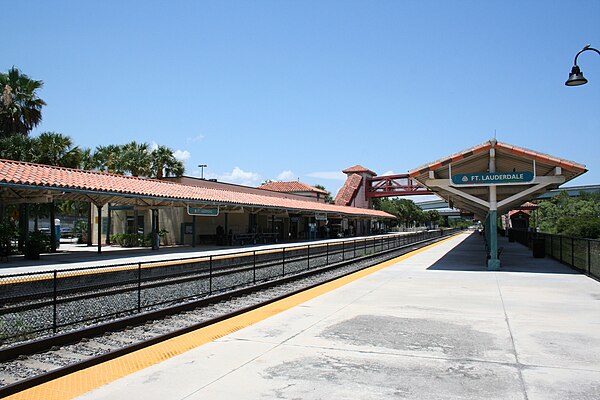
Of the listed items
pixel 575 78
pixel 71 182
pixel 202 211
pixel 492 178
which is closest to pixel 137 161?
pixel 202 211

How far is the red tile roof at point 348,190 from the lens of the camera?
76500 mm

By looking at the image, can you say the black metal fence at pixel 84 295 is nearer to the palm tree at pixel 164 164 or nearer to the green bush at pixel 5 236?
the green bush at pixel 5 236

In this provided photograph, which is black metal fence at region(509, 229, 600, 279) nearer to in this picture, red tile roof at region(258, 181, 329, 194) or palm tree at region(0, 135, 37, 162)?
palm tree at region(0, 135, 37, 162)

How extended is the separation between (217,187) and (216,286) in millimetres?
27118

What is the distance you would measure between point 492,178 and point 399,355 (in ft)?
46.8

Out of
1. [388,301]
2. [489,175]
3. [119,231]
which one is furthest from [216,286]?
[119,231]

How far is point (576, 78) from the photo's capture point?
12.1 metres

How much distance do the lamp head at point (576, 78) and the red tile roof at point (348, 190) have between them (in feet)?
208

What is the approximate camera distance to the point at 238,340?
291 inches

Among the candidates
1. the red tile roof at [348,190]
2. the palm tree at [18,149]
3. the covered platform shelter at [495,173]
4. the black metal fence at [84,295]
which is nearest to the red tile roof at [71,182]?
the palm tree at [18,149]

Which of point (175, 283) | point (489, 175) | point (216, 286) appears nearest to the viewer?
point (175, 283)

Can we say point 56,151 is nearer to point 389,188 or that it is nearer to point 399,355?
point 399,355

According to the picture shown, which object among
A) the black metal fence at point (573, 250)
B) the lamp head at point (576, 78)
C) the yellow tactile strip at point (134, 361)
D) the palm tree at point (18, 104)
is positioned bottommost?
the yellow tactile strip at point (134, 361)

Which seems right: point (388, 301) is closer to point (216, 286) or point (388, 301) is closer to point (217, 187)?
point (216, 286)
